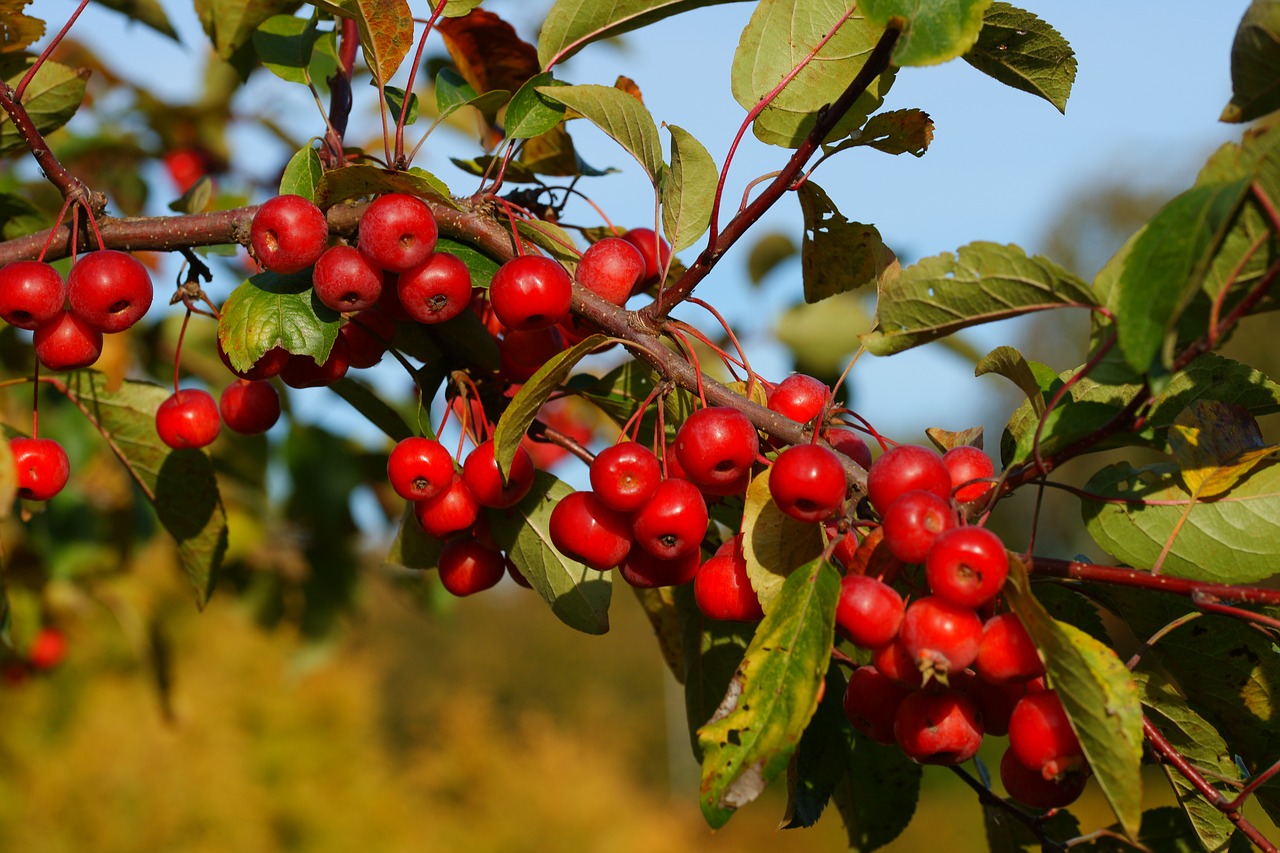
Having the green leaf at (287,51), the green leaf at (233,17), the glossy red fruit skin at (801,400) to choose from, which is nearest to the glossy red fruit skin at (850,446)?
the glossy red fruit skin at (801,400)

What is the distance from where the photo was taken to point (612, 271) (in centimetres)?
122

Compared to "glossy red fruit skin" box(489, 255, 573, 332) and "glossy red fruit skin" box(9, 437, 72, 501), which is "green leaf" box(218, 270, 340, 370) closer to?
"glossy red fruit skin" box(489, 255, 573, 332)

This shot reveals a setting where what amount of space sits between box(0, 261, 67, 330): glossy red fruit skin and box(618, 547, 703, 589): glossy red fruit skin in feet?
2.43

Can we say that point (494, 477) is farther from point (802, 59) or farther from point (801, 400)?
point (802, 59)

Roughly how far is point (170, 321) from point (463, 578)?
2.30 metres

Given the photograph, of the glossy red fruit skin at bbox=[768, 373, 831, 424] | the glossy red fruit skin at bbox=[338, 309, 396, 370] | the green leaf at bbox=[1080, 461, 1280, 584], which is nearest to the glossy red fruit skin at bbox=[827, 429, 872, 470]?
the glossy red fruit skin at bbox=[768, 373, 831, 424]

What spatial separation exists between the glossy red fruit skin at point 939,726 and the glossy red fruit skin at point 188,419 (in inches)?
41.8

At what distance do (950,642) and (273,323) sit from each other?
0.81 m

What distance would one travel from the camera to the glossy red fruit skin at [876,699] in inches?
40.8

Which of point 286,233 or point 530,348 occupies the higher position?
point 286,233

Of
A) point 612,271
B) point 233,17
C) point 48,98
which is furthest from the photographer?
point 233,17

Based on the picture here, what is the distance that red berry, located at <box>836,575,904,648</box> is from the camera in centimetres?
89

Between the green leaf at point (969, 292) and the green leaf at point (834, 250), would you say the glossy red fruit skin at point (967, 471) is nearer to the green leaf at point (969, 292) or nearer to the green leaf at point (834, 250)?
the green leaf at point (969, 292)

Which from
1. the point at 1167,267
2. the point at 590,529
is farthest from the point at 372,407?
the point at 1167,267
